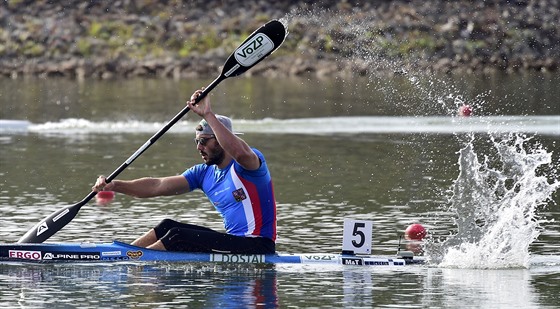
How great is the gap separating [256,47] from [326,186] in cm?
773

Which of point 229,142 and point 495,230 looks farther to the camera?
point 495,230

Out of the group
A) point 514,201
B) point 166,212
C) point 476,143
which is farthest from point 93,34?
point 514,201

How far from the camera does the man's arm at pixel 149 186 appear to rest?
64.6 feet

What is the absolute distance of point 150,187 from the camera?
19953 mm

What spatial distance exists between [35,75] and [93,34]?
5622 mm

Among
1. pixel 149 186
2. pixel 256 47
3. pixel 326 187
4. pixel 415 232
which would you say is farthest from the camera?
pixel 326 187


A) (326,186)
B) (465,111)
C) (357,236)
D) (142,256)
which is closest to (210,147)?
(142,256)

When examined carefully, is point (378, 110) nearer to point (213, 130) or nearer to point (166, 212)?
point (166, 212)

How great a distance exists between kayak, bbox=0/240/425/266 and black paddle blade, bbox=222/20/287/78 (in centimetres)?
272

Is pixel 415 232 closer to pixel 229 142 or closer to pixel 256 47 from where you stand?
pixel 256 47

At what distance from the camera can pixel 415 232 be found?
2203 cm

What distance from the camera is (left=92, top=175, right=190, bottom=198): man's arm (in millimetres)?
19703

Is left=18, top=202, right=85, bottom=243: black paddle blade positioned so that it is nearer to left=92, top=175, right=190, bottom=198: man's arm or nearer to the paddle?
the paddle

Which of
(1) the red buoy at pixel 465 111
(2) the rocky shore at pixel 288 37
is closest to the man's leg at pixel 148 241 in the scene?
(1) the red buoy at pixel 465 111
